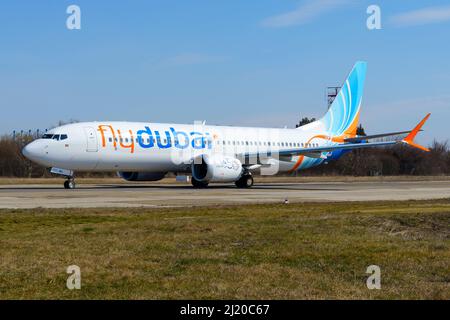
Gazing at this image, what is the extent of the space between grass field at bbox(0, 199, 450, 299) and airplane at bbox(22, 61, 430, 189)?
19.2 metres

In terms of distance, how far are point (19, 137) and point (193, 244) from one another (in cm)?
7927

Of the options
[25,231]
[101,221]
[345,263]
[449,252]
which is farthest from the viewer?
[101,221]

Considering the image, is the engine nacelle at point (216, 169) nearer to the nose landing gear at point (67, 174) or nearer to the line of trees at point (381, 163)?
the nose landing gear at point (67, 174)

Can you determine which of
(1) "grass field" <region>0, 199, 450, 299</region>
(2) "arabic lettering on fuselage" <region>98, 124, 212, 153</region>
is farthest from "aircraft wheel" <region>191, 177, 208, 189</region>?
(1) "grass field" <region>0, 199, 450, 299</region>

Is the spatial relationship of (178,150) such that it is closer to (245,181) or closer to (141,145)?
(141,145)

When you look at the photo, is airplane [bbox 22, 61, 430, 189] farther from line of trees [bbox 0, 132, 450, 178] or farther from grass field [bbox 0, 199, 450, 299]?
line of trees [bbox 0, 132, 450, 178]

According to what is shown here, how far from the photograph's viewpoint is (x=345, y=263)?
10.8 m

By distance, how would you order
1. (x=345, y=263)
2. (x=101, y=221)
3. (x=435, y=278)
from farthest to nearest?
(x=101, y=221), (x=345, y=263), (x=435, y=278)

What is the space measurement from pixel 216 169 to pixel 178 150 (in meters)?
2.97

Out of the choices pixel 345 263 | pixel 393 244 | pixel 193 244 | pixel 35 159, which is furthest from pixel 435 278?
pixel 35 159

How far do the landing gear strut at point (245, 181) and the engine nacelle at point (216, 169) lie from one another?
43.9 inches

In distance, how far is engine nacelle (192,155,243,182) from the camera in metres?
39.3

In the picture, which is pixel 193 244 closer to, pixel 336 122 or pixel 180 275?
pixel 180 275

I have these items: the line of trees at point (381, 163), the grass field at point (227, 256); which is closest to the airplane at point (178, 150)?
the grass field at point (227, 256)
